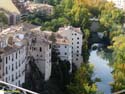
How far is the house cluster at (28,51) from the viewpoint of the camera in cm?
1547

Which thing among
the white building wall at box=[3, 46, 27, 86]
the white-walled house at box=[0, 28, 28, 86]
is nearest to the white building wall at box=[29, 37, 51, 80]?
the white-walled house at box=[0, 28, 28, 86]

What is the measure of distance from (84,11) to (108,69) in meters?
8.78

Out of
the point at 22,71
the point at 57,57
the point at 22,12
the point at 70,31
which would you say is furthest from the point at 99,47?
the point at 22,71

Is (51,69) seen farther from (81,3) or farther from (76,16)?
(81,3)

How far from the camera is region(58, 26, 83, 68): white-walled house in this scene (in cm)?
2143


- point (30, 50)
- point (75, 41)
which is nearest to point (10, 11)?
point (75, 41)

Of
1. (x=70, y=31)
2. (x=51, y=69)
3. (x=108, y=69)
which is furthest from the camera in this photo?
(x=108, y=69)

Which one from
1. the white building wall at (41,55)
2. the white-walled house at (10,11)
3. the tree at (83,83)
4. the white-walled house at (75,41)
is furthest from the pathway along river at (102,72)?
the white-walled house at (10,11)

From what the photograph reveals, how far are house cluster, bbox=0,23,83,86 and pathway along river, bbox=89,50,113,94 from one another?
132cm

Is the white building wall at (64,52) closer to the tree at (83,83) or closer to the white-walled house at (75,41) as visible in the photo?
the tree at (83,83)

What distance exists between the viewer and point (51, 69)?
18.3 meters

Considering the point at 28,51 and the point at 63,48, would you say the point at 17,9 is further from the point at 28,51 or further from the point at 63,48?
the point at 28,51

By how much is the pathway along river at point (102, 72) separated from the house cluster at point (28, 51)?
1323 millimetres

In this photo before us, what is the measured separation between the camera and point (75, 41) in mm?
22031
